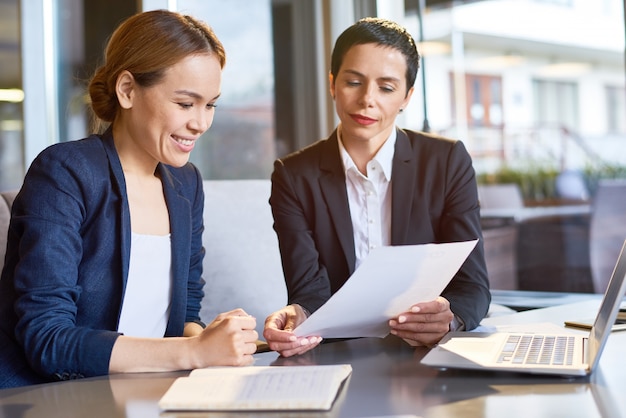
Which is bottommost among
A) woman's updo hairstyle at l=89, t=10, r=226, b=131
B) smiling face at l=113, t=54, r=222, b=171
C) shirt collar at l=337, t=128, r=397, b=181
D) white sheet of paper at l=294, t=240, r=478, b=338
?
white sheet of paper at l=294, t=240, r=478, b=338

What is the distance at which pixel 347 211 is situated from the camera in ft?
5.71

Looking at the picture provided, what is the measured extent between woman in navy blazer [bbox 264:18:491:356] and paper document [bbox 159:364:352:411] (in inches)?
22.3

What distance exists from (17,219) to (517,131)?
6746mm

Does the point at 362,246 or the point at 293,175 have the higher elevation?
the point at 293,175

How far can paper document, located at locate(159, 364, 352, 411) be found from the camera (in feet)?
3.14

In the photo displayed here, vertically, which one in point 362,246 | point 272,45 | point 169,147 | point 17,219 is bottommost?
point 362,246

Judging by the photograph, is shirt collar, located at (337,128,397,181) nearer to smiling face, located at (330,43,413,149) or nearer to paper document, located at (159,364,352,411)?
smiling face, located at (330,43,413,149)

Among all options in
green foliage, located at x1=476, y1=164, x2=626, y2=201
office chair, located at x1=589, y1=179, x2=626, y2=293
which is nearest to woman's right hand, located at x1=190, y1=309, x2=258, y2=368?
office chair, located at x1=589, y1=179, x2=626, y2=293

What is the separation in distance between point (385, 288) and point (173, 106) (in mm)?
531

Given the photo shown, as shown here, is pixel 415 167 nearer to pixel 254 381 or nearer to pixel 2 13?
pixel 254 381

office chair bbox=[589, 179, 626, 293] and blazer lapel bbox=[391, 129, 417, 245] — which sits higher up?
blazer lapel bbox=[391, 129, 417, 245]

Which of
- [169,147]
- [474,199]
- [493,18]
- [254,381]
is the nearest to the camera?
[254,381]

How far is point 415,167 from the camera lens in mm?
1769

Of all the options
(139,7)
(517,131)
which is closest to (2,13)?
(139,7)
